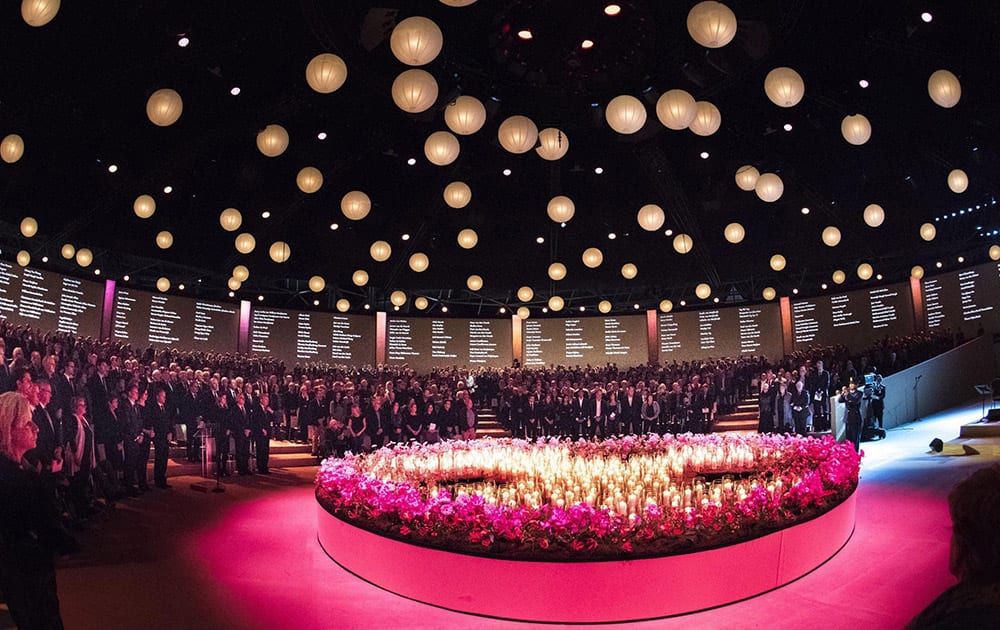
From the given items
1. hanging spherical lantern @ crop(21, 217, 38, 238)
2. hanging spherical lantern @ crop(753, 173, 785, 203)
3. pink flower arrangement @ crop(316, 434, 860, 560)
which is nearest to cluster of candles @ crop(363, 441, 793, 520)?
pink flower arrangement @ crop(316, 434, 860, 560)

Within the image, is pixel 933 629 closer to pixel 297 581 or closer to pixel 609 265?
pixel 297 581

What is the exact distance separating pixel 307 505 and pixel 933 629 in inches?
333

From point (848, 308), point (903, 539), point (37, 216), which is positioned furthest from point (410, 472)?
point (848, 308)

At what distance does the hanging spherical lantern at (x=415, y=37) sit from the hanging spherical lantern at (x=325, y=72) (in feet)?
2.98

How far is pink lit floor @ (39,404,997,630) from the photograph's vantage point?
4422 millimetres

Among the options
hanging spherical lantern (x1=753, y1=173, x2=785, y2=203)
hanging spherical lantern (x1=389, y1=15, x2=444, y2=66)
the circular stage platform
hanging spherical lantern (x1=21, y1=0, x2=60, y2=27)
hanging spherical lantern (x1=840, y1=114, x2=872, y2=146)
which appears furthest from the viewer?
hanging spherical lantern (x1=753, y1=173, x2=785, y2=203)

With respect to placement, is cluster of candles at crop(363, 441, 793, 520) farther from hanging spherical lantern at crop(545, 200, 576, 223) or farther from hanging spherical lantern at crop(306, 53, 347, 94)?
hanging spherical lantern at crop(306, 53, 347, 94)

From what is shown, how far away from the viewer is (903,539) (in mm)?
6066

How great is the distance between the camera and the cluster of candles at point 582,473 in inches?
217

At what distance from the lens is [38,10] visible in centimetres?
423

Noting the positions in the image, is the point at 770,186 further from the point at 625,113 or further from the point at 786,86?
the point at 625,113

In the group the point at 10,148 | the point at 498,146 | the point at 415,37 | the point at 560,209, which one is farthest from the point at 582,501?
the point at 498,146

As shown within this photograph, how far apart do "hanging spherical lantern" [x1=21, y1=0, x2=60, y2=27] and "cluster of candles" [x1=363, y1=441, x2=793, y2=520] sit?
174 inches

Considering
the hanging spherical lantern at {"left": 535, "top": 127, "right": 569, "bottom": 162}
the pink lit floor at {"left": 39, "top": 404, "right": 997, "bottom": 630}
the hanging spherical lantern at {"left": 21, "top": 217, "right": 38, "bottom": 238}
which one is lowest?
the pink lit floor at {"left": 39, "top": 404, "right": 997, "bottom": 630}
